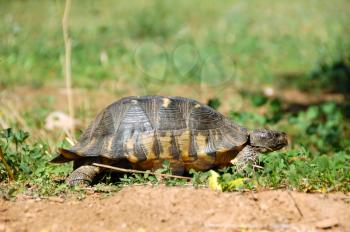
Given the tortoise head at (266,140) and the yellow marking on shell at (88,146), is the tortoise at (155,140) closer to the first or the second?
the yellow marking on shell at (88,146)

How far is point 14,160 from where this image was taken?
456 centimetres

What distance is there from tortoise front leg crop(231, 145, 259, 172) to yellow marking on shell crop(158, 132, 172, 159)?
0.53m

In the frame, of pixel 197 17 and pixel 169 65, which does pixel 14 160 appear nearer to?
pixel 169 65

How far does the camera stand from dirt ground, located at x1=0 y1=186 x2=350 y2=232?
3398 mm

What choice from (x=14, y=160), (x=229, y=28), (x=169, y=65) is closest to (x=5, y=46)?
(x=169, y=65)

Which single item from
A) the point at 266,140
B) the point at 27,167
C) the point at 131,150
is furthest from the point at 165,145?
the point at 27,167

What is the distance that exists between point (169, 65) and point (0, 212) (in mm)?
5623

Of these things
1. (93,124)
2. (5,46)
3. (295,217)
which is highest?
(5,46)

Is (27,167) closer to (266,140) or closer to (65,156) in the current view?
(65,156)

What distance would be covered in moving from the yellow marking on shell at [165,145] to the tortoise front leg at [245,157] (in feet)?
1.75

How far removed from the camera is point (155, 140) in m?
4.33

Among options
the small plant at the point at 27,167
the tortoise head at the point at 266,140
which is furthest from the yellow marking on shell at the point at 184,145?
the small plant at the point at 27,167

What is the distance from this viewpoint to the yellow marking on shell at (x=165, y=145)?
4333mm

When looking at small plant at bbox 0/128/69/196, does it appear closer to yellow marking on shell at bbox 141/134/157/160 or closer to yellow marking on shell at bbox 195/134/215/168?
yellow marking on shell at bbox 141/134/157/160
